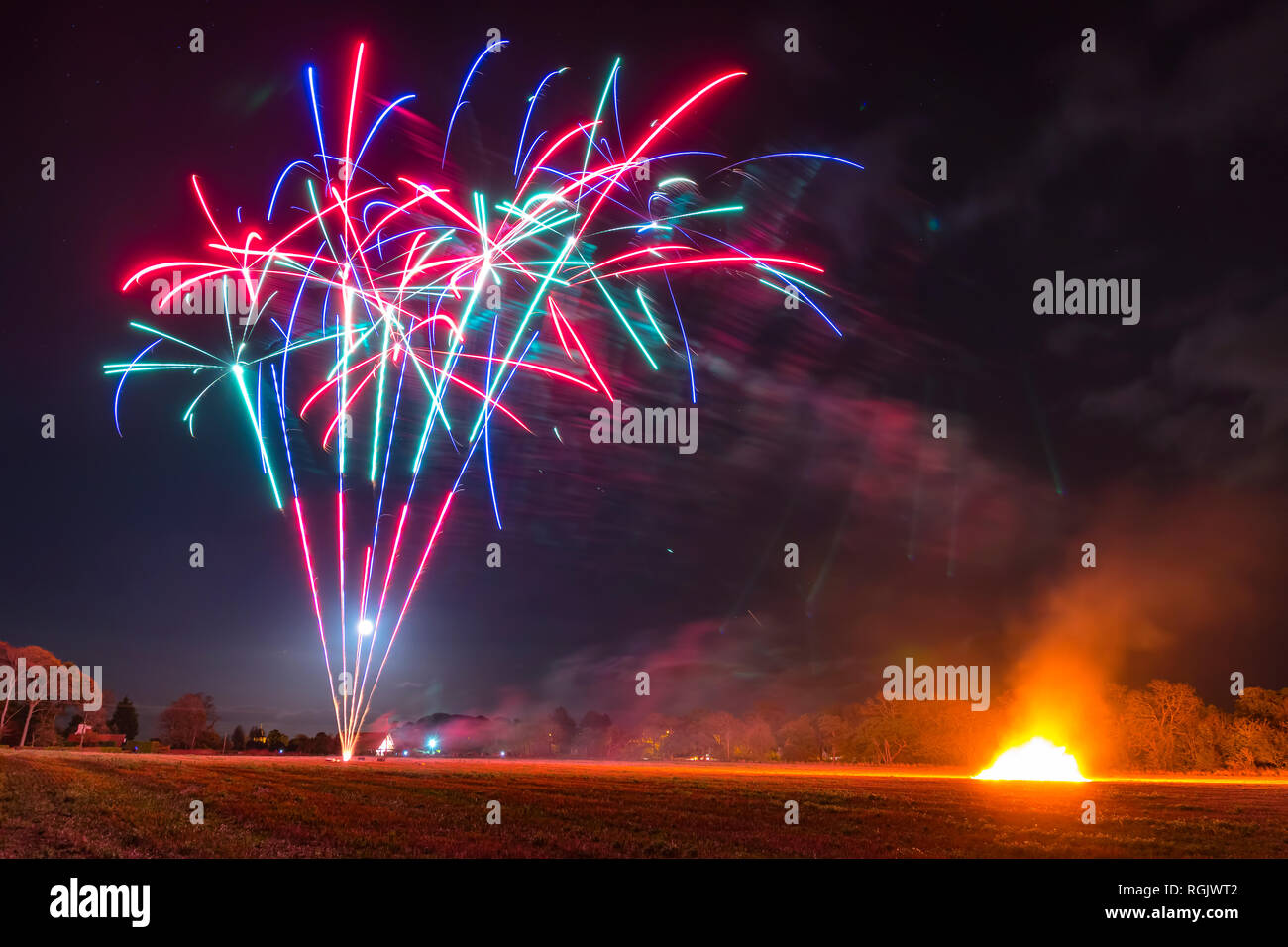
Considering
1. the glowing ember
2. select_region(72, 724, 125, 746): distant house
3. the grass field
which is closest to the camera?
the grass field

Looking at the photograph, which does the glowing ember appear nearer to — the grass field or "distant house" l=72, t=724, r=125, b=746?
the grass field

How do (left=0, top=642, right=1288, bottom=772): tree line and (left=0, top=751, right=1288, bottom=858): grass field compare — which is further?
(left=0, top=642, right=1288, bottom=772): tree line

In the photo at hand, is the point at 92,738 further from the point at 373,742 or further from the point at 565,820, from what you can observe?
the point at 565,820

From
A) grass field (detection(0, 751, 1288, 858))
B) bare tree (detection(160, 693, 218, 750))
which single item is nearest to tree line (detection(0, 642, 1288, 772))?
bare tree (detection(160, 693, 218, 750))

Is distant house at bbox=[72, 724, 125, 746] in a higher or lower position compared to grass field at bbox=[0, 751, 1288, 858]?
lower

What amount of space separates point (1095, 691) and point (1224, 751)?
11.1m

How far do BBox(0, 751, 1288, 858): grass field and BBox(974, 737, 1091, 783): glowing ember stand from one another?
1411 cm

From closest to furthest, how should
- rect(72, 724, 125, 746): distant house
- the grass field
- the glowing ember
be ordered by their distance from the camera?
the grass field, the glowing ember, rect(72, 724, 125, 746): distant house

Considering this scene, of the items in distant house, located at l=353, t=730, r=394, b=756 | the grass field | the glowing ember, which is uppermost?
the grass field

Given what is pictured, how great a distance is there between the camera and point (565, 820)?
2036 cm

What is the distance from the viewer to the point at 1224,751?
7294cm

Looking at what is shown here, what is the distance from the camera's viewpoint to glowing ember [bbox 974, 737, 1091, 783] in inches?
1816

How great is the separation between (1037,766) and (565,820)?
41362 millimetres
